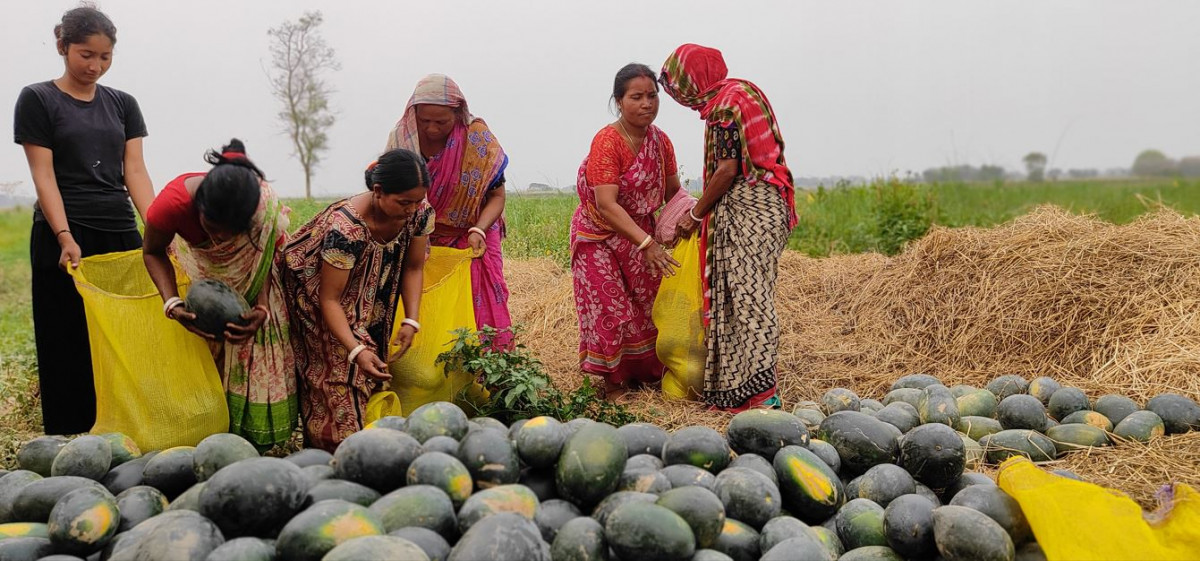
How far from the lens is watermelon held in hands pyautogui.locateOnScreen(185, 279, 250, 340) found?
3.35 meters

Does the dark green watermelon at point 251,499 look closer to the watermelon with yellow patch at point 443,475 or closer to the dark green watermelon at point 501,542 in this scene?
the watermelon with yellow patch at point 443,475

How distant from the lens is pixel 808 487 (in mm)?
2648

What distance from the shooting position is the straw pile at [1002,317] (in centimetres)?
477

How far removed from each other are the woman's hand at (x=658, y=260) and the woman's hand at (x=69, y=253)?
9.14 feet

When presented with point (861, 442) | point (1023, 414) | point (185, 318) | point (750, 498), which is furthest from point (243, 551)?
point (1023, 414)

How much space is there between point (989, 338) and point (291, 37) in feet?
23.9

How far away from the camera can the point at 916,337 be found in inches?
228

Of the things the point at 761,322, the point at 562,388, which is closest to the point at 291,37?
the point at 562,388

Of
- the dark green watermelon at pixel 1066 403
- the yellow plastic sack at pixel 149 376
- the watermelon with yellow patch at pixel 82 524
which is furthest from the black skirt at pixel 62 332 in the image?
the dark green watermelon at pixel 1066 403

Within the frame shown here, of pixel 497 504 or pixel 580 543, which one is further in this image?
pixel 497 504

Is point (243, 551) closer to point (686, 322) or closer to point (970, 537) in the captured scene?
point (970, 537)

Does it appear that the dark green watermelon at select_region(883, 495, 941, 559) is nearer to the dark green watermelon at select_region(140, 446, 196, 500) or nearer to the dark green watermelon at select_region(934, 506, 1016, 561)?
the dark green watermelon at select_region(934, 506, 1016, 561)

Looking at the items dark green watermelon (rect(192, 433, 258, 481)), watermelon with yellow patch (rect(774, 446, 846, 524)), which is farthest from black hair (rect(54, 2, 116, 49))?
watermelon with yellow patch (rect(774, 446, 846, 524))

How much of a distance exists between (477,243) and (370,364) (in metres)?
1.04
